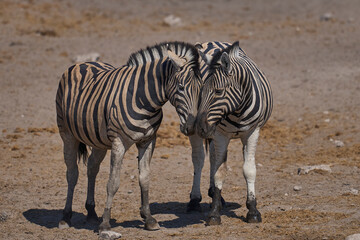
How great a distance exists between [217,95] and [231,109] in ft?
0.71

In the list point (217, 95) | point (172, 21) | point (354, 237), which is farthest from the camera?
point (172, 21)

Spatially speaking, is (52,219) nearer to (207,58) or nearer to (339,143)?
(207,58)

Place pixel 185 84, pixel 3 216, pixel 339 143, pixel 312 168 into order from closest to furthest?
pixel 185 84 < pixel 3 216 < pixel 312 168 < pixel 339 143

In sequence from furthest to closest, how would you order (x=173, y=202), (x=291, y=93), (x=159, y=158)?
1. (x=291, y=93)
2. (x=159, y=158)
3. (x=173, y=202)

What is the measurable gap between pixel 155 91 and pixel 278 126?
5.57 metres

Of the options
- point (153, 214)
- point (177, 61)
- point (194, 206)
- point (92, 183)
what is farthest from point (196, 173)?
point (177, 61)

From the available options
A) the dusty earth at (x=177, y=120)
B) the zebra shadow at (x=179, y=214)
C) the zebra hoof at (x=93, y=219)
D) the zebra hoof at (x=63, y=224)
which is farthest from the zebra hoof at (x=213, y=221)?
the zebra hoof at (x=63, y=224)

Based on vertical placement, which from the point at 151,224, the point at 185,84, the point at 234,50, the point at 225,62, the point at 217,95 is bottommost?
the point at 151,224

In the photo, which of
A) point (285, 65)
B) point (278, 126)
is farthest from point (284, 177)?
point (285, 65)

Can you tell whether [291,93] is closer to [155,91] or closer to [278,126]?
[278,126]

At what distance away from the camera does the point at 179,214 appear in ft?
25.5

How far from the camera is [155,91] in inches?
262

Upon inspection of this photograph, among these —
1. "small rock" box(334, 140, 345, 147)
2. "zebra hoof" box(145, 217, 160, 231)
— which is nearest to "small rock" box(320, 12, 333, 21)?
"small rock" box(334, 140, 345, 147)

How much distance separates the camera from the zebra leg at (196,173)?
7.86m
